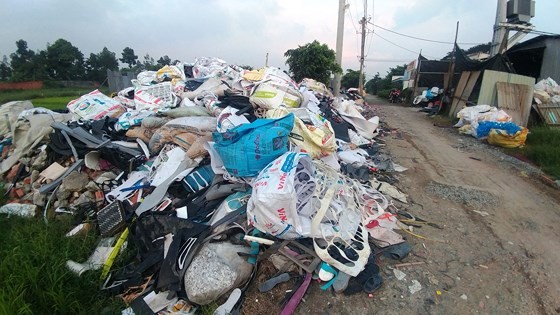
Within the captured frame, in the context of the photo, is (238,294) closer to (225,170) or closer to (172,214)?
(172,214)

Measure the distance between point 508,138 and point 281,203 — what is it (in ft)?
18.9

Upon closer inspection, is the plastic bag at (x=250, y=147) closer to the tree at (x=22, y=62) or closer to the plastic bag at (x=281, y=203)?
the plastic bag at (x=281, y=203)

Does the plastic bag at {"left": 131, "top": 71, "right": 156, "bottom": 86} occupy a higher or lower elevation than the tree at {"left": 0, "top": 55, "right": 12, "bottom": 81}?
lower

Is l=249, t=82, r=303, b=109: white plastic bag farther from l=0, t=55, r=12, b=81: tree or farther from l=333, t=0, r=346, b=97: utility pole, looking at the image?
l=0, t=55, r=12, b=81: tree

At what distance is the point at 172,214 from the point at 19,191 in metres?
2.20

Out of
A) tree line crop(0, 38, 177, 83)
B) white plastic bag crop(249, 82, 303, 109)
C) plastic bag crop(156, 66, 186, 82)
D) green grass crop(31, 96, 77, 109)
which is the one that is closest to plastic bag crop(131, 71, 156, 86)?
plastic bag crop(156, 66, 186, 82)

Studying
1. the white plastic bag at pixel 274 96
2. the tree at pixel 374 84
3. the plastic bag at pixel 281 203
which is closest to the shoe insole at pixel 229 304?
the plastic bag at pixel 281 203

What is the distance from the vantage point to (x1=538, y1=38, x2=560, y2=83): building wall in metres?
8.78

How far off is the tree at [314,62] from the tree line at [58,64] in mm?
18682

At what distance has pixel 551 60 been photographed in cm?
902

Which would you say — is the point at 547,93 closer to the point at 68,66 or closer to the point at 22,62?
the point at 68,66

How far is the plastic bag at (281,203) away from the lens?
1.99 m

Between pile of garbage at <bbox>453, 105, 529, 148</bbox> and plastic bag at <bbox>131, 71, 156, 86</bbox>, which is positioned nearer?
plastic bag at <bbox>131, 71, 156, 86</bbox>

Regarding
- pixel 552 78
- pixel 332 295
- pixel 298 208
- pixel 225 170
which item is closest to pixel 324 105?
pixel 225 170
